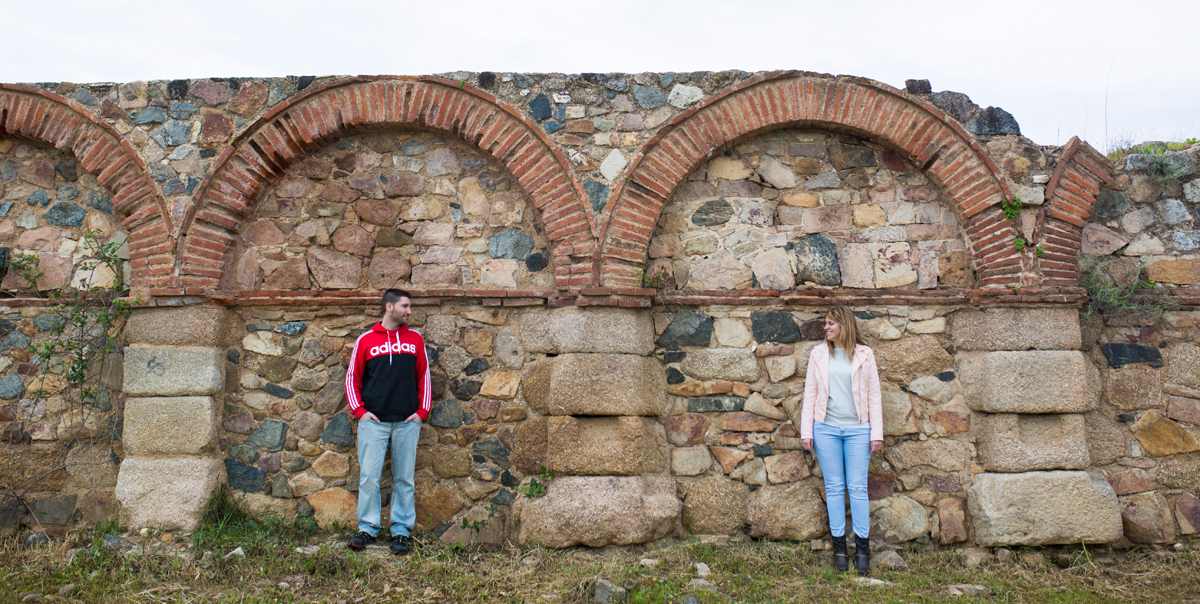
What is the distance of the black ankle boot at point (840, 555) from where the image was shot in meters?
3.62

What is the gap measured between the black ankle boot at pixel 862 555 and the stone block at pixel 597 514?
1071mm

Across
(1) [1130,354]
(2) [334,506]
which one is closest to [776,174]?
(1) [1130,354]

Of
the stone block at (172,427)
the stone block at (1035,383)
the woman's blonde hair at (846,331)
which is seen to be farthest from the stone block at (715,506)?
the stone block at (172,427)

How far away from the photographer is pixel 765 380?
13.4 feet

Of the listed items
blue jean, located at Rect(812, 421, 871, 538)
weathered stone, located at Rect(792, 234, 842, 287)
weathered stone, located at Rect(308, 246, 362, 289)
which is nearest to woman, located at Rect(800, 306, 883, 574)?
blue jean, located at Rect(812, 421, 871, 538)

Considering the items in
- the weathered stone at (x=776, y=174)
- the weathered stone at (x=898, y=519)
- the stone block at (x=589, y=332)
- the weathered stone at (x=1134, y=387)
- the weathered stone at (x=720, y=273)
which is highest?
the weathered stone at (x=776, y=174)

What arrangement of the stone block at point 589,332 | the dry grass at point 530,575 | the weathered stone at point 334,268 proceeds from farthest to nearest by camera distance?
the weathered stone at point 334,268, the stone block at point 589,332, the dry grass at point 530,575

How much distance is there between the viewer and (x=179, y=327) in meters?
4.02

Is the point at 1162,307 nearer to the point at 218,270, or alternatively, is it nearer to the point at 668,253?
the point at 668,253

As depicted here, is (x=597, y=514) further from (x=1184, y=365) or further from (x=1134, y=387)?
(x=1184, y=365)

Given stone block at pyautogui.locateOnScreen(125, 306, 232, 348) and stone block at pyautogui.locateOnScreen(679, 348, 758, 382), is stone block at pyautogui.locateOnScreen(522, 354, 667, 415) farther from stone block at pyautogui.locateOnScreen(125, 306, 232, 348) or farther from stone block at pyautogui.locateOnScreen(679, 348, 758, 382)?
stone block at pyautogui.locateOnScreen(125, 306, 232, 348)

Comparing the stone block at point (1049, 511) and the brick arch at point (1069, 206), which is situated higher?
the brick arch at point (1069, 206)

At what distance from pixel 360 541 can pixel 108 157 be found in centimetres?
313

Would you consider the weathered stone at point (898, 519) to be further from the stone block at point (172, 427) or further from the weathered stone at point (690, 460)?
the stone block at point (172, 427)
